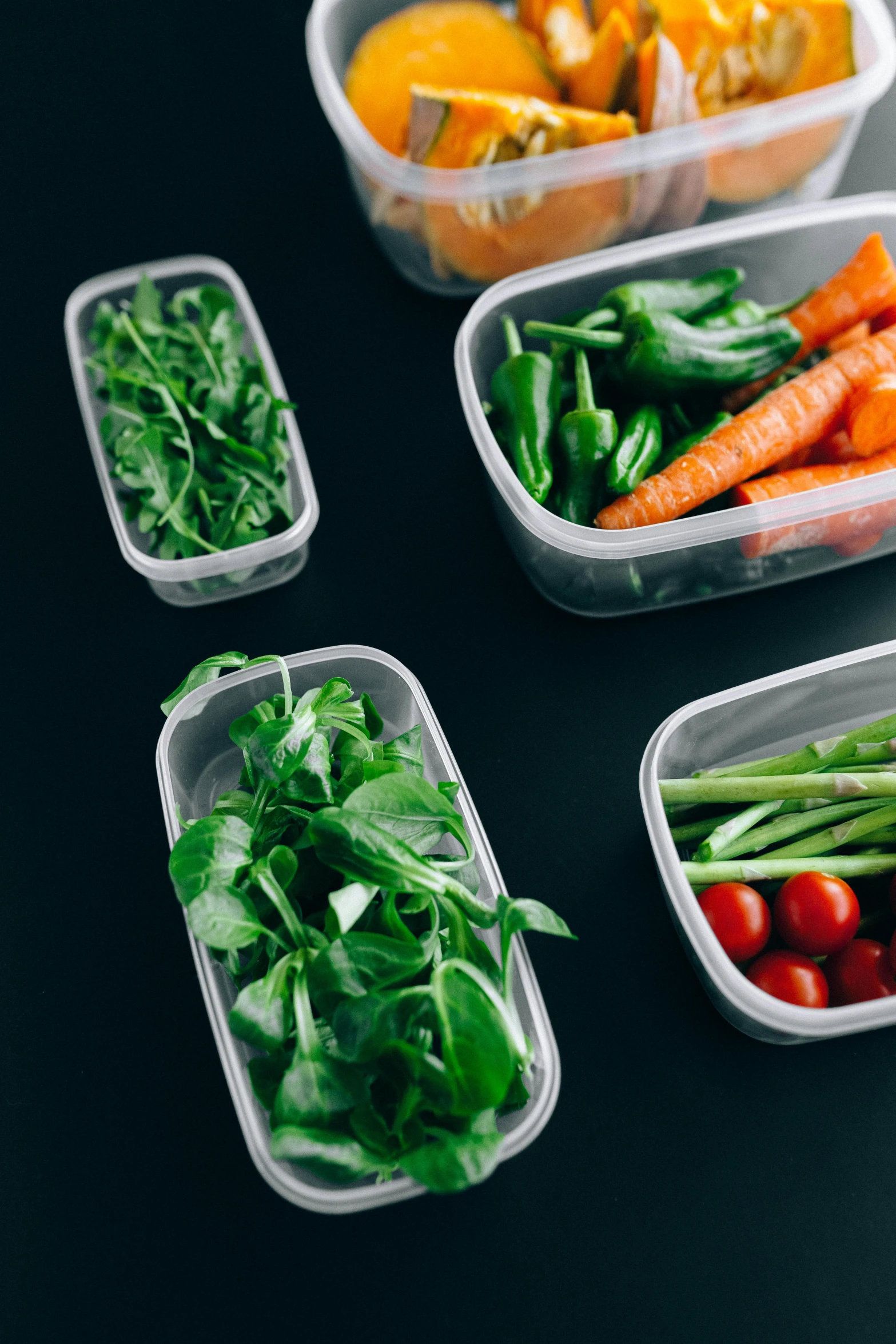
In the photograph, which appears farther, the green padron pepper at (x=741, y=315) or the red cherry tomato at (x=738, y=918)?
the green padron pepper at (x=741, y=315)

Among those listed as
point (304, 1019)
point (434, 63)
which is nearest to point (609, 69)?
point (434, 63)

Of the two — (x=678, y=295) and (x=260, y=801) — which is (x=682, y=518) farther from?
(x=260, y=801)

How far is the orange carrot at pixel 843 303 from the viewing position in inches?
40.3

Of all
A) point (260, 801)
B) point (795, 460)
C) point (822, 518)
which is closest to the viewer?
point (260, 801)

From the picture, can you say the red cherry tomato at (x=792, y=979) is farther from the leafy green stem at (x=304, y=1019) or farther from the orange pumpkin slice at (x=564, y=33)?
the orange pumpkin slice at (x=564, y=33)

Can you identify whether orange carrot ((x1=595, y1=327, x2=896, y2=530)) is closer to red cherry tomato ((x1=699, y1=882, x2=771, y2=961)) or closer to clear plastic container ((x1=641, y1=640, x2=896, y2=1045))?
clear plastic container ((x1=641, y1=640, x2=896, y2=1045))

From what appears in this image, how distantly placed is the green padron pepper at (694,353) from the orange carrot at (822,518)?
0.11m

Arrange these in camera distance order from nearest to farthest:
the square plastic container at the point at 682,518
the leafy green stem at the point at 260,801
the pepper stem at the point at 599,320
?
the leafy green stem at the point at 260,801 → the square plastic container at the point at 682,518 → the pepper stem at the point at 599,320

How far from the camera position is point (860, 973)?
0.80 m

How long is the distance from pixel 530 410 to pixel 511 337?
92 mm


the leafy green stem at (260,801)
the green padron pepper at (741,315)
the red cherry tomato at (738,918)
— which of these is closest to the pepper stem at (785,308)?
the green padron pepper at (741,315)

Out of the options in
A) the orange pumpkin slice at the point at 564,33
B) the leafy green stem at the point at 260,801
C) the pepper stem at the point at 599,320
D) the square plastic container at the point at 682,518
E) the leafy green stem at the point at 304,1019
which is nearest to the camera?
the leafy green stem at the point at 304,1019

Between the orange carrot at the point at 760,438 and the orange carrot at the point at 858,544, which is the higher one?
the orange carrot at the point at 760,438

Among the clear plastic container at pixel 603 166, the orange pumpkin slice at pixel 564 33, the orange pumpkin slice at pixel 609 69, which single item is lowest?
the clear plastic container at pixel 603 166
